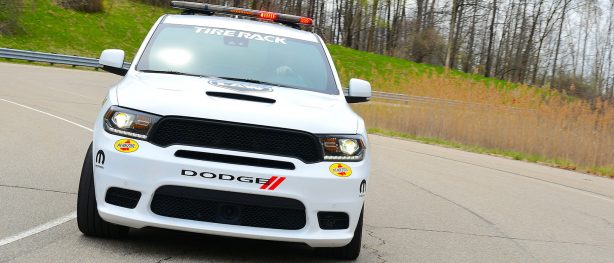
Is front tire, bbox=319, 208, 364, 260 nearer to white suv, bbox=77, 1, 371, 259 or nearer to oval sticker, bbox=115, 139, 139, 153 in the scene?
white suv, bbox=77, 1, 371, 259

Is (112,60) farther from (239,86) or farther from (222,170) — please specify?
(222,170)

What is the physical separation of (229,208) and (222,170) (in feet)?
0.95

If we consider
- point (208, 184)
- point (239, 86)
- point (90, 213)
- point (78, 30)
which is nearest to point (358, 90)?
point (239, 86)

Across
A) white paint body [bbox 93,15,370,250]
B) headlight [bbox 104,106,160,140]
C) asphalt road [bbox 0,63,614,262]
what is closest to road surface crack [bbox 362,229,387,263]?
asphalt road [bbox 0,63,614,262]

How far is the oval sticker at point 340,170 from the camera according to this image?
521cm

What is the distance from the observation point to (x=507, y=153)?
19.4 meters

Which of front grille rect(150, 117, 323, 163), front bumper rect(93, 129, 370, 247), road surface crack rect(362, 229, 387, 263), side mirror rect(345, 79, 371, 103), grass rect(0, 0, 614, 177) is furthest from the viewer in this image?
grass rect(0, 0, 614, 177)

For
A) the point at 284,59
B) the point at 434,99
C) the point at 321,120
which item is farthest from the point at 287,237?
the point at 434,99

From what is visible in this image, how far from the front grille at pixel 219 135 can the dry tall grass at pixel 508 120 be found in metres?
14.1

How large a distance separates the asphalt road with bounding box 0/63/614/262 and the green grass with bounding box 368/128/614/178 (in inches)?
39.9

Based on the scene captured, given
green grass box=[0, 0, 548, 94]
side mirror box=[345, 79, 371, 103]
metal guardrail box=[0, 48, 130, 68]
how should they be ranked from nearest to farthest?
side mirror box=[345, 79, 371, 103] → metal guardrail box=[0, 48, 130, 68] → green grass box=[0, 0, 548, 94]

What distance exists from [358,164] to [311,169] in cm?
41

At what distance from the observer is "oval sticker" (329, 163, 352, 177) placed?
5211 mm

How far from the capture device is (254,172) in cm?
496
